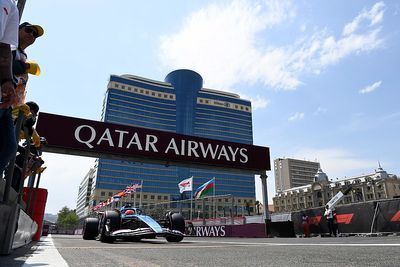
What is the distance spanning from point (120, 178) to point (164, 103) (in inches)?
1388

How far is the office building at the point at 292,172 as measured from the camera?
161500mm

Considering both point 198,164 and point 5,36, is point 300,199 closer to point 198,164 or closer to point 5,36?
point 198,164

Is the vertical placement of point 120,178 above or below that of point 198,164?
above

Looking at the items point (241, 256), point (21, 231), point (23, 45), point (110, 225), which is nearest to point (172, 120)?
point (110, 225)

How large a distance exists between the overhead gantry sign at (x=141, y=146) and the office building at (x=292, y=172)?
153m

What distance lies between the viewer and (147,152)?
13383mm

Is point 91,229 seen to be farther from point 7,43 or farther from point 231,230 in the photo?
point 7,43

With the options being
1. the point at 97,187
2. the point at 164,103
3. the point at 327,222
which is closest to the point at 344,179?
the point at 164,103

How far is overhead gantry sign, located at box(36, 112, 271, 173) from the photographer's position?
11930 millimetres

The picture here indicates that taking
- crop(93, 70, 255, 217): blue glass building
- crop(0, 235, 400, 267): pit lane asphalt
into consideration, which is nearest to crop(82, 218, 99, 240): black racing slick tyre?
crop(0, 235, 400, 267): pit lane asphalt

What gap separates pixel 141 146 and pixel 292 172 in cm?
16033

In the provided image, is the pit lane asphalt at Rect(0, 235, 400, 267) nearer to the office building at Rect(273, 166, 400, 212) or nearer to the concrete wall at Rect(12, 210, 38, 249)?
the concrete wall at Rect(12, 210, 38, 249)

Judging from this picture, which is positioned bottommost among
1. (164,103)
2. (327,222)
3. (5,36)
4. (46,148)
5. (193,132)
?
(327,222)

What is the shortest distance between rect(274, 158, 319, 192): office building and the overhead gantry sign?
153131 millimetres
